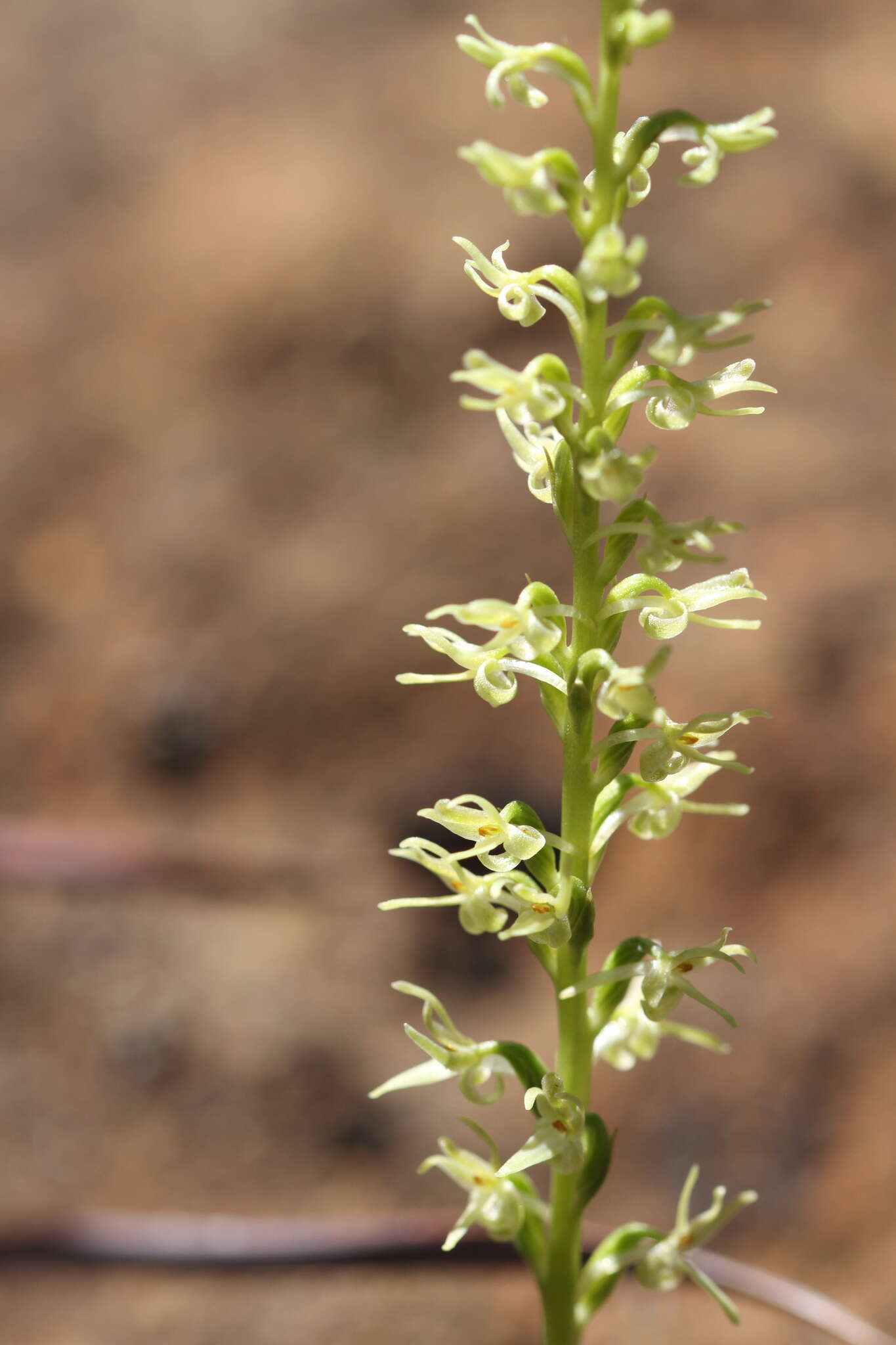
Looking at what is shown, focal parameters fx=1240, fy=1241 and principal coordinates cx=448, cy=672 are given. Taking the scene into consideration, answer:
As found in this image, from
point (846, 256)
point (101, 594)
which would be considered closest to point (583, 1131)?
point (101, 594)

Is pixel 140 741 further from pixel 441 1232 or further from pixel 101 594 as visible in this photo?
pixel 441 1232

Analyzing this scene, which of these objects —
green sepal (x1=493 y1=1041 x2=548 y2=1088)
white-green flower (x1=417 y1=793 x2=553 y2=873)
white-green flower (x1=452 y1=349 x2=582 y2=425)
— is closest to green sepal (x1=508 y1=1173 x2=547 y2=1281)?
green sepal (x1=493 y1=1041 x2=548 y2=1088)

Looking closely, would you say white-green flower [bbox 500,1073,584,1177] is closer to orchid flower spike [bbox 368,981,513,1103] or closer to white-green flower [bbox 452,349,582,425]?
orchid flower spike [bbox 368,981,513,1103]

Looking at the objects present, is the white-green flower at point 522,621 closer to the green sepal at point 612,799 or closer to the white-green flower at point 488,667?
the white-green flower at point 488,667

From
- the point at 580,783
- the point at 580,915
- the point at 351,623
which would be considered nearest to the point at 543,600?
the point at 580,783

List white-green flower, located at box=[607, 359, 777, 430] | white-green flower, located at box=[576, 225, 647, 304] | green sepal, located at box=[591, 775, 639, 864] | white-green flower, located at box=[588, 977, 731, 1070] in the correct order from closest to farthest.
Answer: white-green flower, located at box=[576, 225, 647, 304], white-green flower, located at box=[607, 359, 777, 430], green sepal, located at box=[591, 775, 639, 864], white-green flower, located at box=[588, 977, 731, 1070]

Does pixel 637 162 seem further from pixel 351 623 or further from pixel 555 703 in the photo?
pixel 351 623
